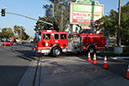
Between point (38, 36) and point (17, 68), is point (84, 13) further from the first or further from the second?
point (17, 68)

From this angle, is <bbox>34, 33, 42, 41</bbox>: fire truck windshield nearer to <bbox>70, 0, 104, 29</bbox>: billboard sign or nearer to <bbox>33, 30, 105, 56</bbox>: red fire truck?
<bbox>33, 30, 105, 56</bbox>: red fire truck

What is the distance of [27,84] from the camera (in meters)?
5.01

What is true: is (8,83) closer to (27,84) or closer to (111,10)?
(27,84)

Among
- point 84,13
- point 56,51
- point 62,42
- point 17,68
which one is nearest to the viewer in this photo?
point 17,68

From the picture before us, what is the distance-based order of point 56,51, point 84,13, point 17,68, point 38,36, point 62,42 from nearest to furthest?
point 17,68 < point 38,36 < point 56,51 < point 62,42 < point 84,13

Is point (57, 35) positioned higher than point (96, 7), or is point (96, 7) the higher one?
point (96, 7)

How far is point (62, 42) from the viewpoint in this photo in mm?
12836

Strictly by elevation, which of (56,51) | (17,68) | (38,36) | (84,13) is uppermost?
(84,13)

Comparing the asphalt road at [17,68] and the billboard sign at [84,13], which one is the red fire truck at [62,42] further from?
the billboard sign at [84,13]

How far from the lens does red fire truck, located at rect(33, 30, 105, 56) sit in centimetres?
1223

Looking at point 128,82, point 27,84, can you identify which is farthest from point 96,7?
point 27,84

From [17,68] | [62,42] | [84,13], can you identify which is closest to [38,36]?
[62,42]

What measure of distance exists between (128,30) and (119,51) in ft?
20.7

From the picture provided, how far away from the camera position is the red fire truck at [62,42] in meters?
12.2
